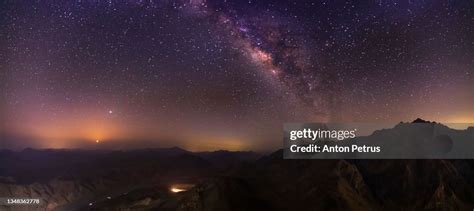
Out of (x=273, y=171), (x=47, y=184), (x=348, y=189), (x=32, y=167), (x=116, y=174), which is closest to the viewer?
(x=348, y=189)

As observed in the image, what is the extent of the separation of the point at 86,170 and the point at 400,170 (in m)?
95.0

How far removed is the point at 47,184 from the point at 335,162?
7803 cm

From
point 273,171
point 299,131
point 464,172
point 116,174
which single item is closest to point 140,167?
point 116,174

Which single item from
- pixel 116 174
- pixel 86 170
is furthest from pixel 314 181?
pixel 86 170

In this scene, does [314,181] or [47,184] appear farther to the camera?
[47,184]

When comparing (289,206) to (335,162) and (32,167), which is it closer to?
(335,162)

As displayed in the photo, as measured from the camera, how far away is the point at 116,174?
129 metres

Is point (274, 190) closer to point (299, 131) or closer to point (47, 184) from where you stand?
point (299, 131)

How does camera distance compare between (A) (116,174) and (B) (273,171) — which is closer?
(B) (273,171)

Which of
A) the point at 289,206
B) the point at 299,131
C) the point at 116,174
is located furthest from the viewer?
the point at 116,174

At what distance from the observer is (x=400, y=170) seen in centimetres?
7956

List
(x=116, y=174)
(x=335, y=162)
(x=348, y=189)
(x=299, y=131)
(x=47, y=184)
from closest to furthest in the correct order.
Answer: (x=299, y=131), (x=348, y=189), (x=335, y=162), (x=47, y=184), (x=116, y=174)

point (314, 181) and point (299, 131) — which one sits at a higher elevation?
point (299, 131)

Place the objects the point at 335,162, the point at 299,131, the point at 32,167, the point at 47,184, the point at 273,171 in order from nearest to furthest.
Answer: the point at 299,131, the point at 335,162, the point at 273,171, the point at 47,184, the point at 32,167
